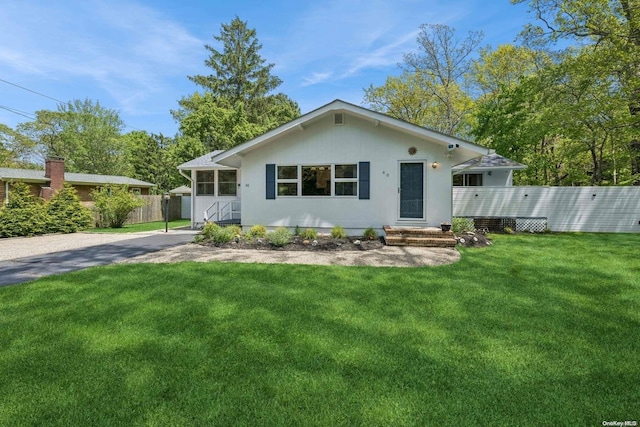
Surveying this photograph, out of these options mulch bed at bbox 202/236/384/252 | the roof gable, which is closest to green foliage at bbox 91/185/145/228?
the roof gable

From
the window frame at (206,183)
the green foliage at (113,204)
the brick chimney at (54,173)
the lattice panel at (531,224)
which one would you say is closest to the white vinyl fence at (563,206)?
the lattice panel at (531,224)

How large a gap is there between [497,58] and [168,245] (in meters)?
22.2

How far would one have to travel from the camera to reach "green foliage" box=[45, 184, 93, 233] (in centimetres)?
1255

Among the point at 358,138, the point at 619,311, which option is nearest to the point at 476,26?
the point at 358,138

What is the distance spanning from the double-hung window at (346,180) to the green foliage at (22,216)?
11487 millimetres

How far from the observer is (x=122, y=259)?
6.93 metres

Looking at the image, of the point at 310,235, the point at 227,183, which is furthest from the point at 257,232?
the point at 227,183

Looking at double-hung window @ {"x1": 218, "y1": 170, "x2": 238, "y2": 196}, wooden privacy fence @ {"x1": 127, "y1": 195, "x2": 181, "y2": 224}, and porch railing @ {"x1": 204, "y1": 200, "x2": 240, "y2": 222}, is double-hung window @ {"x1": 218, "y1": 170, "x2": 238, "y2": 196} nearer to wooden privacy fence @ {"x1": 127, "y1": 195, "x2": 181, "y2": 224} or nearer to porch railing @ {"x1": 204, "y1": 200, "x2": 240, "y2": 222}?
porch railing @ {"x1": 204, "y1": 200, "x2": 240, "y2": 222}

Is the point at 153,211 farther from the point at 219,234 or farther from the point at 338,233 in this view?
the point at 338,233

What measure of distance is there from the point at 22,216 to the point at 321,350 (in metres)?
14.1

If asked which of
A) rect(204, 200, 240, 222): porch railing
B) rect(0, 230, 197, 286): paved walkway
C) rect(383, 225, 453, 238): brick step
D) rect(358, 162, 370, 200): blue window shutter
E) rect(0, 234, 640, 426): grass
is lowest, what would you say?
rect(0, 234, 640, 426): grass

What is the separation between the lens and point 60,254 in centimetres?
772

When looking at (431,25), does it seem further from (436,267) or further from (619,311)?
(619,311)

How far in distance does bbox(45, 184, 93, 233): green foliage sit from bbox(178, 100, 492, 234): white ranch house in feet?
25.9
